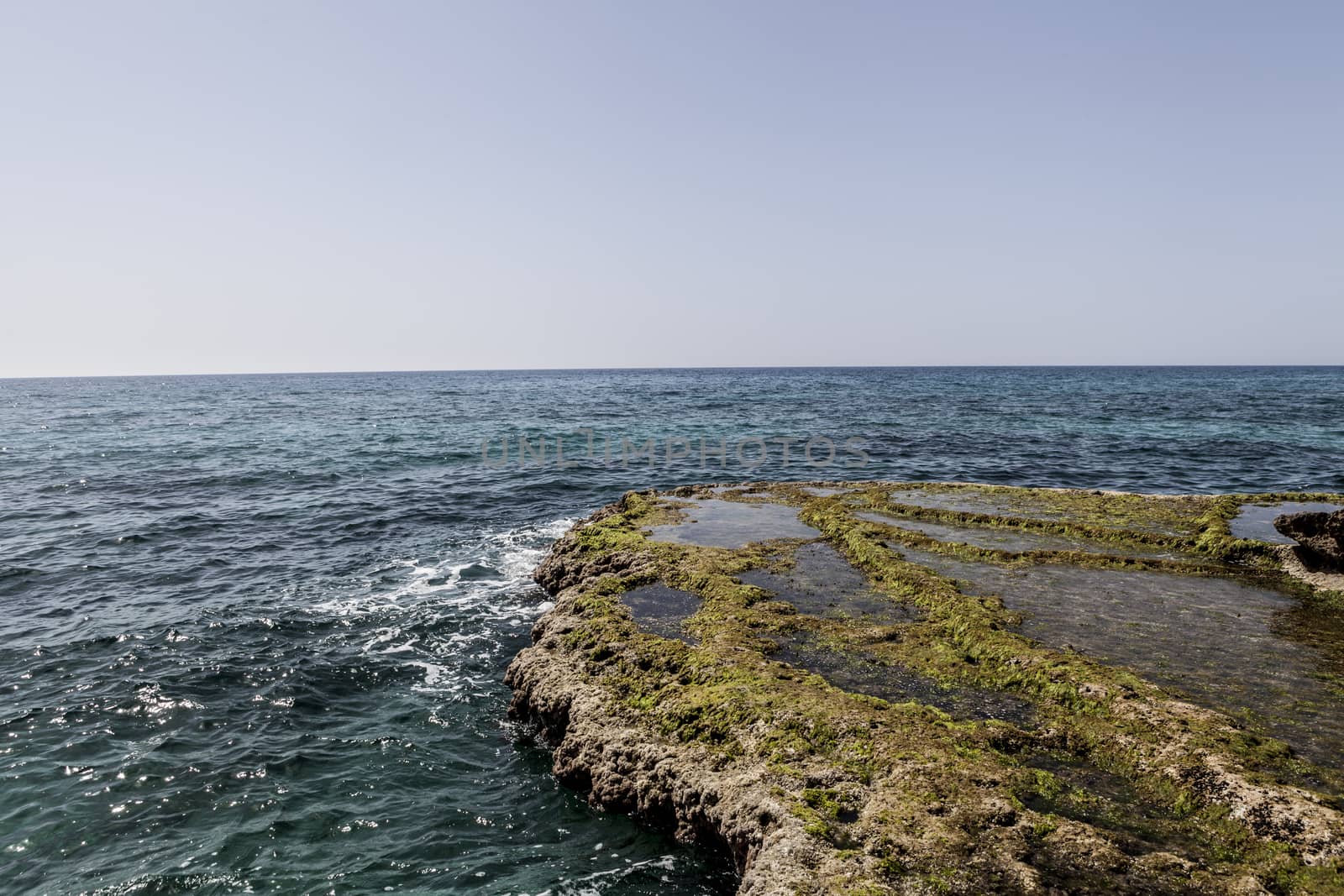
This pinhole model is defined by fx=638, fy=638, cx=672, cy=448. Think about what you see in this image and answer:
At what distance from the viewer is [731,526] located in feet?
54.9

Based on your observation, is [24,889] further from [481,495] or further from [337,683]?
[481,495]

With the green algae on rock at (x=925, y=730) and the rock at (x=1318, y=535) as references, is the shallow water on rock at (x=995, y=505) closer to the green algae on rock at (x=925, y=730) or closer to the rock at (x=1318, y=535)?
the green algae on rock at (x=925, y=730)

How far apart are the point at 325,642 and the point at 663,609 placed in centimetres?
719

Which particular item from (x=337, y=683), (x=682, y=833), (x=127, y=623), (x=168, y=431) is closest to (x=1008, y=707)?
(x=682, y=833)

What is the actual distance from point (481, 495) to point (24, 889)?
65.2 feet

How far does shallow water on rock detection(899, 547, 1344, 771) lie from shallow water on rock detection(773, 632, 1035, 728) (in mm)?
2124

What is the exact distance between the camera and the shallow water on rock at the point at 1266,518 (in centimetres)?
1413

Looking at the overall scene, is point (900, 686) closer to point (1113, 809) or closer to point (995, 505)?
point (1113, 809)

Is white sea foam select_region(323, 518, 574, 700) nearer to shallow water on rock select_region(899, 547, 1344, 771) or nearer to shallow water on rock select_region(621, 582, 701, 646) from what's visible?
shallow water on rock select_region(621, 582, 701, 646)

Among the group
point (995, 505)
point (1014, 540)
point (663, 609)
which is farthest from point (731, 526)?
point (995, 505)

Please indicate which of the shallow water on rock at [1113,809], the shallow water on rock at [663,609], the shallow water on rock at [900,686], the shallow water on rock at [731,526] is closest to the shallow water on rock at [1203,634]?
the shallow water on rock at [1113,809]

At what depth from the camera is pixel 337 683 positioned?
1138 centimetres

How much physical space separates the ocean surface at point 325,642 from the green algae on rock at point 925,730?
0.96 m

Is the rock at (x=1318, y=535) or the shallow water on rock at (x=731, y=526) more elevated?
the rock at (x=1318, y=535)
